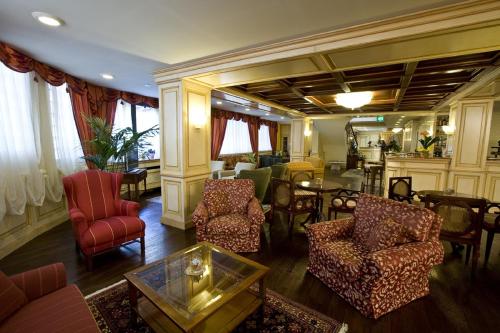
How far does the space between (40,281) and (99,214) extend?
1518 mm

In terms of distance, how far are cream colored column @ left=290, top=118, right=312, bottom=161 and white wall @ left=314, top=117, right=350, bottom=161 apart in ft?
5.96

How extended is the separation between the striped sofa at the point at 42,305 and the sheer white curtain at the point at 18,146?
1678 mm

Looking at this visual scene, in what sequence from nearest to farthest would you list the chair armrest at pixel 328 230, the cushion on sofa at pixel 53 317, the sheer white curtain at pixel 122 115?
1. the cushion on sofa at pixel 53 317
2. the chair armrest at pixel 328 230
3. the sheer white curtain at pixel 122 115

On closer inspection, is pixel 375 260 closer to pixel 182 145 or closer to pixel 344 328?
pixel 344 328

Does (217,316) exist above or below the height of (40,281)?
below

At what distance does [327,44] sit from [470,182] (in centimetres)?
459

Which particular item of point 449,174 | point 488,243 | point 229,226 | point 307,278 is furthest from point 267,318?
point 449,174

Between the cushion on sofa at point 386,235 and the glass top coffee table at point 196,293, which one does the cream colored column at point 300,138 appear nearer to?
the cushion on sofa at point 386,235

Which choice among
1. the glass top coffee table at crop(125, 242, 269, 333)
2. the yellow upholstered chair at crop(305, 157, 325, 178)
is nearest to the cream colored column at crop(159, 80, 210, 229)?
the glass top coffee table at crop(125, 242, 269, 333)

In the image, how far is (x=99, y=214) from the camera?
2.85 m

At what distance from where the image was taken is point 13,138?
272cm

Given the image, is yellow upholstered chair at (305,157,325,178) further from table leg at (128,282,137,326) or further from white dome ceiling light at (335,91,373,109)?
table leg at (128,282,137,326)

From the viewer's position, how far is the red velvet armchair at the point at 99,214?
Answer: 7.98 feet

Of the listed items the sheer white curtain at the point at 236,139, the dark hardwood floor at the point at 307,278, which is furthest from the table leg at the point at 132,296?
the sheer white curtain at the point at 236,139
